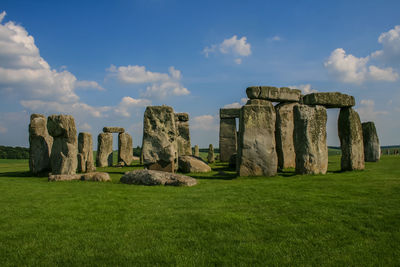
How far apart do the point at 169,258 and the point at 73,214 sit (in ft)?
9.18

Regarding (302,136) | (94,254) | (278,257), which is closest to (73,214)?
(94,254)

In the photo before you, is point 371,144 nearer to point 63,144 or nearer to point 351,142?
point 351,142

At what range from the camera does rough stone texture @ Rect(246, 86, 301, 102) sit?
41.7ft

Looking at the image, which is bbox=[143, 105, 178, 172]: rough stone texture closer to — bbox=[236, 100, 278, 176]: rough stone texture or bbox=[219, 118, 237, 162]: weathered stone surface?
bbox=[236, 100, 278, 176]: rough stone texture

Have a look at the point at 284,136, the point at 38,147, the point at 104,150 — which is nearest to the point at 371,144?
the point at 284,136

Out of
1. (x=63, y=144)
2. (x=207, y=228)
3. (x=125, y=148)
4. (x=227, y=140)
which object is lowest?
(x=207, y=228)

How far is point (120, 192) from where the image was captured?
7629 mm

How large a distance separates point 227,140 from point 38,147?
12.9 metres

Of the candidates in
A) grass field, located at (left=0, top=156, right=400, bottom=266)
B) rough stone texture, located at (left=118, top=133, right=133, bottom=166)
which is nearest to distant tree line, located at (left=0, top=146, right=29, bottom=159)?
rough stone texture, located at (left=118, top=133, right=133, bottom=166)

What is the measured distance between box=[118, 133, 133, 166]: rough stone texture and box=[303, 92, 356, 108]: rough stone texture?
45.9 feet

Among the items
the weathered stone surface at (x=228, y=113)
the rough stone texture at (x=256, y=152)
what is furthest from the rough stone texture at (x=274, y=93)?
the weathered stone surface at (x=228, y=113)

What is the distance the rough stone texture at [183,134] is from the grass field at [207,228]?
1369cm

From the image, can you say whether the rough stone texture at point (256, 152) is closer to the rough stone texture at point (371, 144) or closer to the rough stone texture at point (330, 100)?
the rough stone texture at point (330, 100)

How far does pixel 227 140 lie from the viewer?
21656 millimetres
